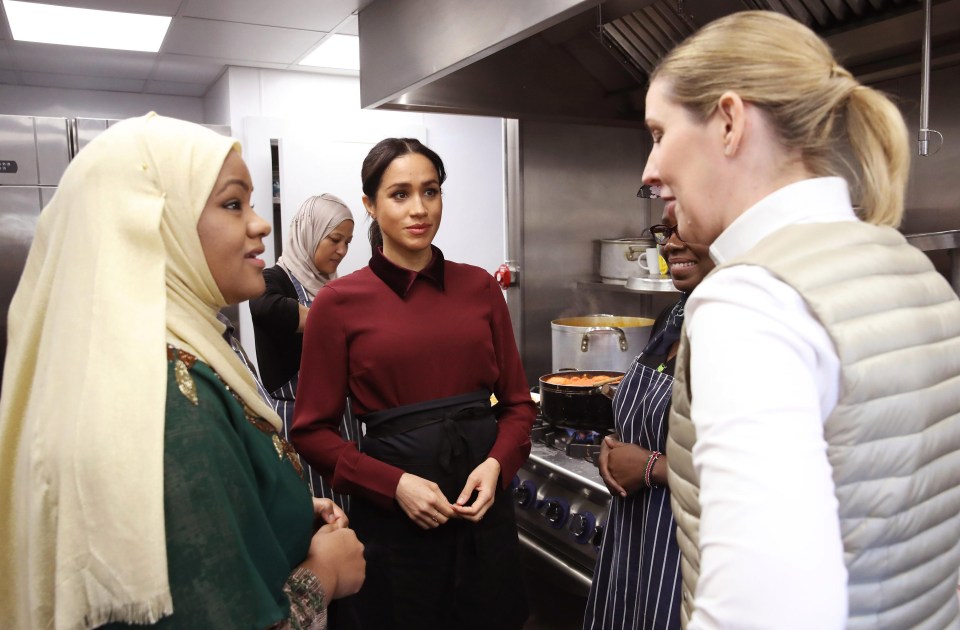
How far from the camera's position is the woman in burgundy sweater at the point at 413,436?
1481 millimetres

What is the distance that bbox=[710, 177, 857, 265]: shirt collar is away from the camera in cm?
66

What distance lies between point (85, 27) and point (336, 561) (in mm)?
3187

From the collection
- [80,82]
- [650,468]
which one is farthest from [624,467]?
[80,82]

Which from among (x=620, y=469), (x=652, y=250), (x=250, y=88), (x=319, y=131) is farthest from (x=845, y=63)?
(x=250, y=88)

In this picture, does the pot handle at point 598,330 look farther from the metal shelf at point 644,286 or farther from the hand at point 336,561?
the hand at point 336,561

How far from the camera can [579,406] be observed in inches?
74.0

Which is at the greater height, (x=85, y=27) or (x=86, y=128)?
(x=85, y=27)

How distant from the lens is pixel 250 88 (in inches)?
161

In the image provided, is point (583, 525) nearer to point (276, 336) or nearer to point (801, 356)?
point (276, 336)

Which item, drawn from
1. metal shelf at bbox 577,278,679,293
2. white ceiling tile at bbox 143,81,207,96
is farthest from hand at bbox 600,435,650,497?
white ceiling tile at bbox 143,81,207,96

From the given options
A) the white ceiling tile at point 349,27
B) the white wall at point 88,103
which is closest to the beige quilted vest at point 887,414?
the white ceiling tile at point 349,27

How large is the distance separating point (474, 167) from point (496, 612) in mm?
3376

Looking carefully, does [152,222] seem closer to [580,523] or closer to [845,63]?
[580,523]

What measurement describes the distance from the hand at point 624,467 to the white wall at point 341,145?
2946mm
